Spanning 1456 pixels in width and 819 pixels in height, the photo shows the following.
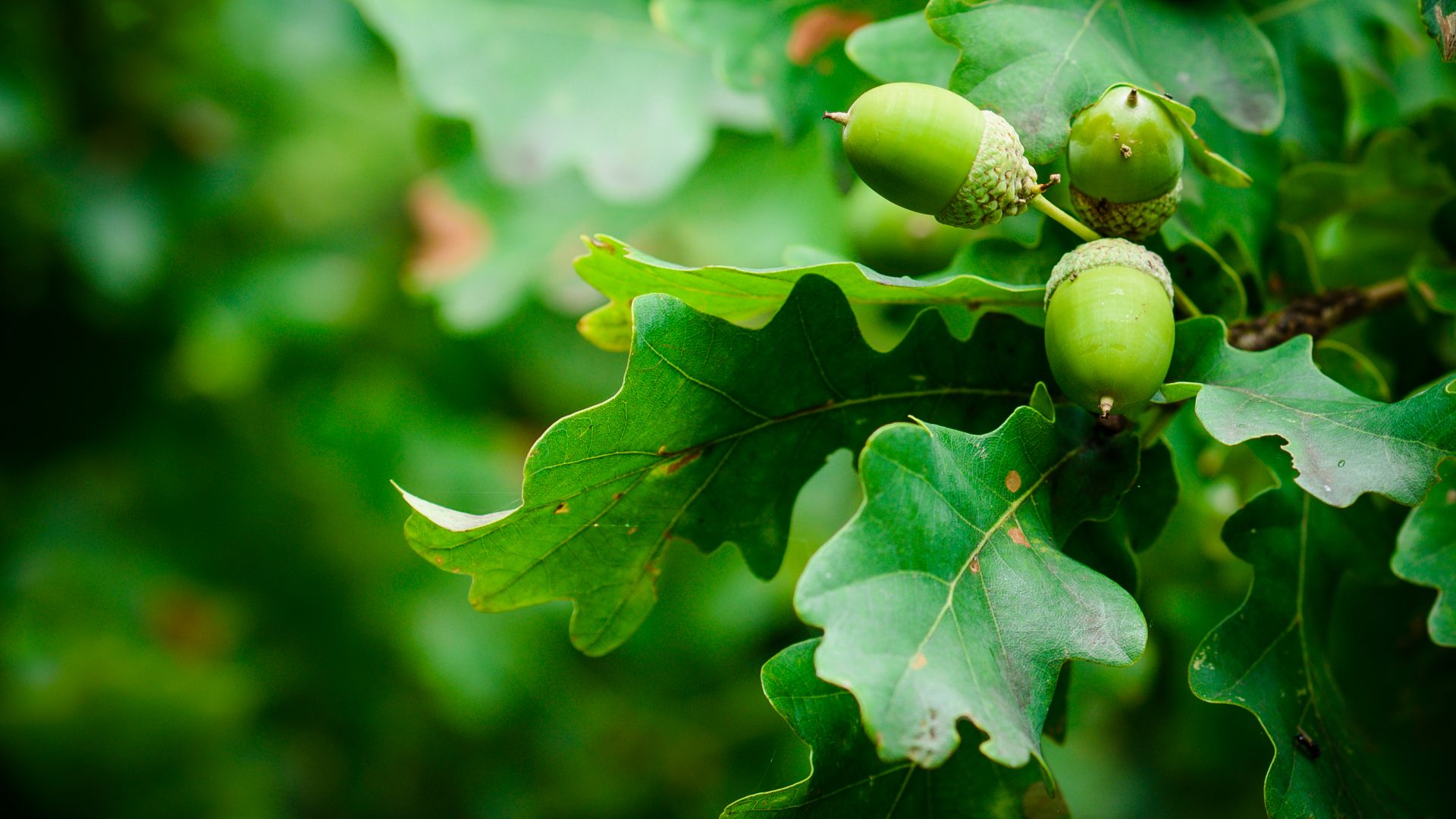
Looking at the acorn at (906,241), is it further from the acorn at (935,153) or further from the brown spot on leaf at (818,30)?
the acorn at (935,153)

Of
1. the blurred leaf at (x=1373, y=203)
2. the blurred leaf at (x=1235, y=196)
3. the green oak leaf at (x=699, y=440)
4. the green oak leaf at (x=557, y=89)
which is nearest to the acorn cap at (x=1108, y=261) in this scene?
the green oak leaf at (x=699, y=440)

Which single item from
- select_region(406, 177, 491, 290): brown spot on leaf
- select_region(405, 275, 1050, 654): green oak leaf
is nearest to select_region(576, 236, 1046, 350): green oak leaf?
select_region(405, 275, 1050, 654): green oak leaf

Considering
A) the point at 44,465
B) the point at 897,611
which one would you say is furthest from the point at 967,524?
the point at 44,465

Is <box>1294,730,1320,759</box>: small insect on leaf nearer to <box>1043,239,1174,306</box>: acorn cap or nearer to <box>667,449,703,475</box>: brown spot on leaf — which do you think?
<box>1043,239,1174,306</box>: acorn cap

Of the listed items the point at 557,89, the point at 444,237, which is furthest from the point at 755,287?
the point at 444,237

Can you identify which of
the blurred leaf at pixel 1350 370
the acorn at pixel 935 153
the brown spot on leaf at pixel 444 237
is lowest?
the brown spot on leaf at pixel 444 237

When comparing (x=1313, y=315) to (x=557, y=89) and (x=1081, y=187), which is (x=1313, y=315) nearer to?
(x=1081, y=187)

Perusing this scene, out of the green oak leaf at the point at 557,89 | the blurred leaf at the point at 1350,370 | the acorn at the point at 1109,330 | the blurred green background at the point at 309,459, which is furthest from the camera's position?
the blurred green background at the point at 309,459
